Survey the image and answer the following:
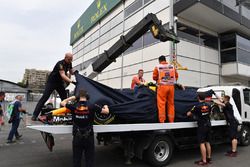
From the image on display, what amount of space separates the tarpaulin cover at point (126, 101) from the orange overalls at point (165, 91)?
139 mm

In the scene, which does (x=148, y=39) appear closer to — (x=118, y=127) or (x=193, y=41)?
(x=193, y=41)

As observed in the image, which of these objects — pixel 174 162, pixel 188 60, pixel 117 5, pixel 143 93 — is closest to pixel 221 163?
pixel 174 162

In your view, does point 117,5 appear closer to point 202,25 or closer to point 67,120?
point 202,25

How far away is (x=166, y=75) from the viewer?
5168 millimetres

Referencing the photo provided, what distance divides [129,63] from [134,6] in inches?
178

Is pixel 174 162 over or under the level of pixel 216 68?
under

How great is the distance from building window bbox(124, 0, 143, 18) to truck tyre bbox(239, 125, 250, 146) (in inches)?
466

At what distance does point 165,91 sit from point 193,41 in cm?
1095

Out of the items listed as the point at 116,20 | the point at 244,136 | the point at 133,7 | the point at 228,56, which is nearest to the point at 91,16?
the point at 116,20

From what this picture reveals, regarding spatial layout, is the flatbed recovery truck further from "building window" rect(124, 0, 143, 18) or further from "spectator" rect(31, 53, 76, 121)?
"building window" rect(124, 0, 143, 18)

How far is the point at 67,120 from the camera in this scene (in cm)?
416

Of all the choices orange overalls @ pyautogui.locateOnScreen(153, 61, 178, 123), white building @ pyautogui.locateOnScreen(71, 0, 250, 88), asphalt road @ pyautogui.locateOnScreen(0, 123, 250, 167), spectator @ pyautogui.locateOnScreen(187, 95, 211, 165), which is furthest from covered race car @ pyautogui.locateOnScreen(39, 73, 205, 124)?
white building @ pyautogui.locateOnScreen(71, 0, 250, 88)

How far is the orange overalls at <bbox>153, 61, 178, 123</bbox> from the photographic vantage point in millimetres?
4973

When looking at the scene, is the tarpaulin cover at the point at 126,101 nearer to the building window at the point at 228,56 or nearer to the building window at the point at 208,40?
→ the building window at the point at 208,40
